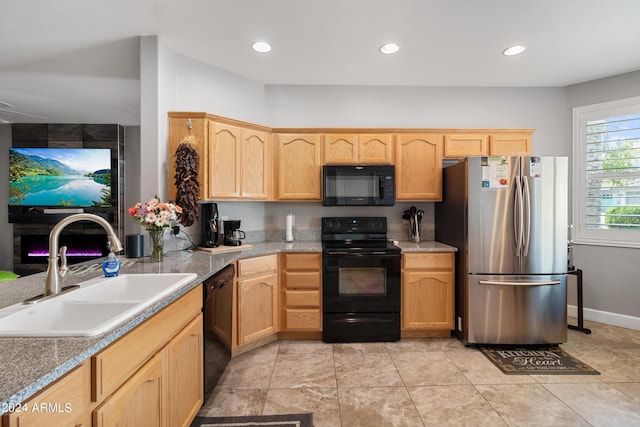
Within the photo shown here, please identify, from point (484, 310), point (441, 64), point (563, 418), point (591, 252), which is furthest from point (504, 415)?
point (441, 64)

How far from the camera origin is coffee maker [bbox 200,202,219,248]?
2.56m

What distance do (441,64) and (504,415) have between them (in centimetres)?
289

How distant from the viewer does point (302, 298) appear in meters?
2.71

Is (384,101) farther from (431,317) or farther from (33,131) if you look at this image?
(33,131)

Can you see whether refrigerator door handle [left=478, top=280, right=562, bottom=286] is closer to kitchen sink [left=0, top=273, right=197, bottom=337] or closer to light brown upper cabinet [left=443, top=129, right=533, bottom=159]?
light brown upper cabinet [left=443, top=129, right=533, bottom=159]

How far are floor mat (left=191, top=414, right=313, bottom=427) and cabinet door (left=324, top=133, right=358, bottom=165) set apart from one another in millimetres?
2190

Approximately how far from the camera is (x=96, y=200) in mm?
4754

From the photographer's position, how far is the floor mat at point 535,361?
2.21m

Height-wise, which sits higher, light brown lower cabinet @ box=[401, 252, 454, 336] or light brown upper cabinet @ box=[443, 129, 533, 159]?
light brown upper cabinet @ box=[443, 129, 533, 159]

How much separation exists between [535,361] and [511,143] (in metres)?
2.09

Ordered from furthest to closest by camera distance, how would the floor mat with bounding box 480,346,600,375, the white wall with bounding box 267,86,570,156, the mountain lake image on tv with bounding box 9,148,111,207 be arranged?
1. the mountain lake image on tv with bounding box 9,148,111,207
2. the white wall with bounding box 267,86,570,156
3. the floor mat with bounding box 480,346,600,375

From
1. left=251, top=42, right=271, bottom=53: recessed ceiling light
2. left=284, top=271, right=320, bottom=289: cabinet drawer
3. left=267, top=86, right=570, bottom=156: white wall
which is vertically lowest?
left=284, top=271, right=320, bottom=289: cabinet drawer

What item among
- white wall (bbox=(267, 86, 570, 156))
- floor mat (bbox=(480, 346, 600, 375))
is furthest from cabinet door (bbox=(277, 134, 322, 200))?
floor mat (bbox=(480, 346, 600, 375))

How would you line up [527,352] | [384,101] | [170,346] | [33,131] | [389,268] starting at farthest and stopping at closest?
[33,131] < [384,101] < [389,268] < [527,352] < [170,346]
